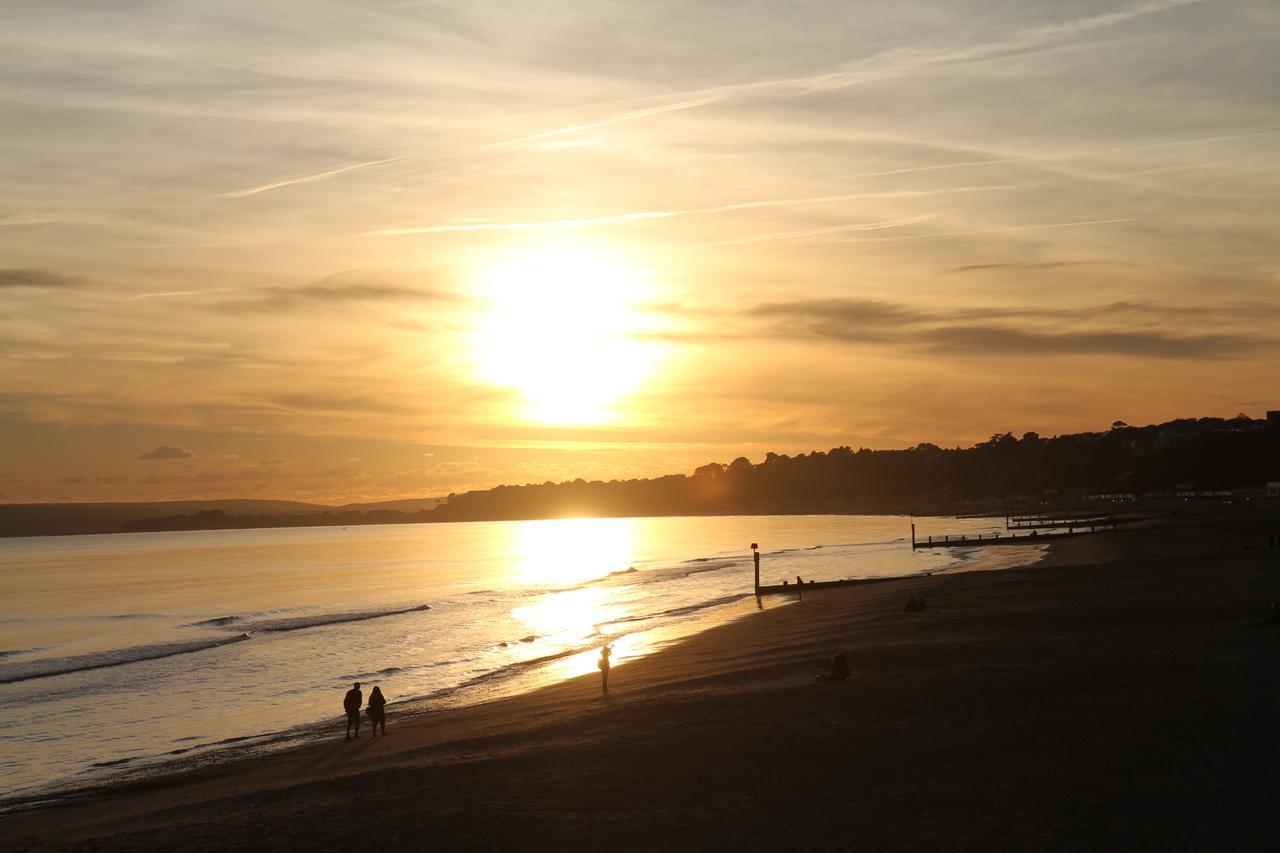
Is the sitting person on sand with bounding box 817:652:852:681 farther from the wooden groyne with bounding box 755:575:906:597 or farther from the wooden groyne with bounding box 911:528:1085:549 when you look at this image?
the wooden groyne with bounding box 911:528:1085:549

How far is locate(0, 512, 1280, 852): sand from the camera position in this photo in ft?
51.7

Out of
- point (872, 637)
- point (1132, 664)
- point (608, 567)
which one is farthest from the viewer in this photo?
point (608, 567)

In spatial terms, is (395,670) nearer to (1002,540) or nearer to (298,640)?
(298,640)

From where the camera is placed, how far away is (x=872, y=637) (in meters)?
36.9

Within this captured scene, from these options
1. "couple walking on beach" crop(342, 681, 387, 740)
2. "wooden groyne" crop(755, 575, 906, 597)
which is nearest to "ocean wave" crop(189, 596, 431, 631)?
"wooden groyne" crop(755, 575, 906, 597)

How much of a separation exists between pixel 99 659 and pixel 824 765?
48.5 meters

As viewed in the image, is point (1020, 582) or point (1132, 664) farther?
point (1020, 582)

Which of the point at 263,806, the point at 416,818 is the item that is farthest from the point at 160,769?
the point at 416,818

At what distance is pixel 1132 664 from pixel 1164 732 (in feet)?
24.0

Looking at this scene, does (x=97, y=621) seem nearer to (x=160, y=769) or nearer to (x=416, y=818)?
(x=160, y=769)

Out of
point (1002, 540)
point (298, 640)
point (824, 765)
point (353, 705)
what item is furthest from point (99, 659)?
point (1002, 540)

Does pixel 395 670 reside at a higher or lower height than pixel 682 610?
higher

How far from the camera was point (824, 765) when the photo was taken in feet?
63.8

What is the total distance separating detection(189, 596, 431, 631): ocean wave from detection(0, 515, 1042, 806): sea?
0.30 m
